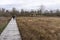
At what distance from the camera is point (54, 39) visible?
734 centimetres

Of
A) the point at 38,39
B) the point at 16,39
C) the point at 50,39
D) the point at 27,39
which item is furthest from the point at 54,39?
the point at 16,39

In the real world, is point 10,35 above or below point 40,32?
above

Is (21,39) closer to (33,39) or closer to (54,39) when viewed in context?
(33,39)

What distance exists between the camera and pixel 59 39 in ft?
23.9

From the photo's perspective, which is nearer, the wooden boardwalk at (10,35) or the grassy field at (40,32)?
the wooden boardwalk at (10,35)

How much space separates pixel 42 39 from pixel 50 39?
1.23 feet

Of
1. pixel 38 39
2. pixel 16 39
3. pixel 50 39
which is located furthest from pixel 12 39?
pixel 50 39

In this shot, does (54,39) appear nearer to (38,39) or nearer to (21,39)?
(38,39)

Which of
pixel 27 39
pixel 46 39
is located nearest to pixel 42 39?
pixel 46 39

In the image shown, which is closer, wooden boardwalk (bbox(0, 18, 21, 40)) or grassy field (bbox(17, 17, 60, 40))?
wooden boardwalk (bbox(0, 18, 21, 40))

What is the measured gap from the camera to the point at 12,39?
7.19 meters

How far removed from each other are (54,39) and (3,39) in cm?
237

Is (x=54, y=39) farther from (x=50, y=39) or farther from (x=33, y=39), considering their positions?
(x=33, y=39)

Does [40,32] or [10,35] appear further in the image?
[40,32]
